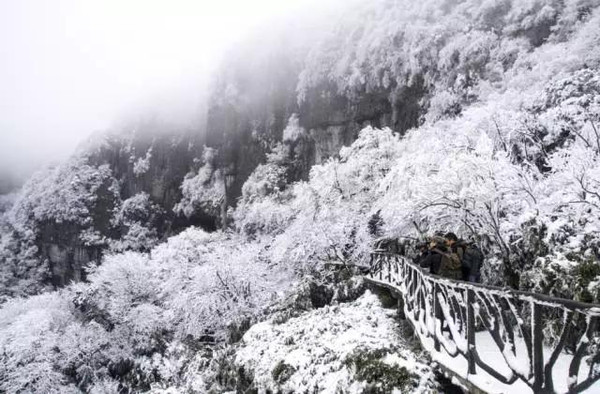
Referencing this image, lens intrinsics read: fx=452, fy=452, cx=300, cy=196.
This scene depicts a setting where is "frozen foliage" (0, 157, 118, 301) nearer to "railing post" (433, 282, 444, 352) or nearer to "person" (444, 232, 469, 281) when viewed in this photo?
"person" (444, 232, 469, 281)

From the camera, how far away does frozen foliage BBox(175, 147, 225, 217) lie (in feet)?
196

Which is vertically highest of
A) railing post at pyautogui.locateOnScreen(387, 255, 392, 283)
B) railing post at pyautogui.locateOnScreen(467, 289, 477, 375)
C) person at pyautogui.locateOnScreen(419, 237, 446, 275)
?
railing post at pyautogui.locateOnScreen(467, 289, 477, 375)

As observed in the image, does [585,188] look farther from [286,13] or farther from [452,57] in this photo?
[286,13]

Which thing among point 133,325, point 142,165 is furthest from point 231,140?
point 133,325

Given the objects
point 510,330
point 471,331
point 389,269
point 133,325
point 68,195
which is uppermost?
point 510,330

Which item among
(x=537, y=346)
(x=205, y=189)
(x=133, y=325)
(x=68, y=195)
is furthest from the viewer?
(x=68, y=195)

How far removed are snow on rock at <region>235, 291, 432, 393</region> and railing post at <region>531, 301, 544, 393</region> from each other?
259 centimetres

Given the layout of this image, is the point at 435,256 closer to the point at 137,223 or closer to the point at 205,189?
the point at 205,189

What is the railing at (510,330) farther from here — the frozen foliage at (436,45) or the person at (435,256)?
the frozen foliage at (436,45)

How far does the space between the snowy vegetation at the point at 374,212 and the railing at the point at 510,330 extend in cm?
87

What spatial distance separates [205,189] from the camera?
2453 inches

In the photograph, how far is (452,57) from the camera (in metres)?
34.3

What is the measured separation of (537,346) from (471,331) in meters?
1.18

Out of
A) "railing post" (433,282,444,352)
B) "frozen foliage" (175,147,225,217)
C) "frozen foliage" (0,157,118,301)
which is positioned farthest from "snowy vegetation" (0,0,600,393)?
"frozen foliage" (0,157,118,301)
